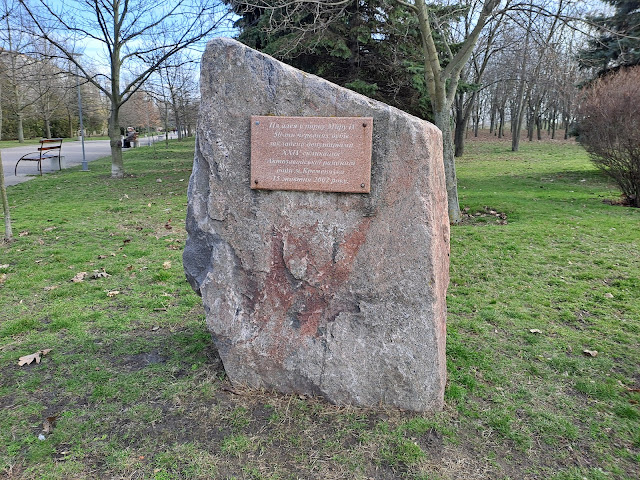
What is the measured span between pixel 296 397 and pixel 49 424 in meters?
1.68

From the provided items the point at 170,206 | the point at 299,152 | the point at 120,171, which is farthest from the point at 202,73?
the point at 120,171

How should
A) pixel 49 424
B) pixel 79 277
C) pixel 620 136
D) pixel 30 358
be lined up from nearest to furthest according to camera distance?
pixel 49 424
pixel 30 358
pixel 79 277
pixel 620 136

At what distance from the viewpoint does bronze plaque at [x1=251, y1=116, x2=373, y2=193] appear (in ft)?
9.70

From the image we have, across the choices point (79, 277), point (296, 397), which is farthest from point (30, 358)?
point (296, 397)

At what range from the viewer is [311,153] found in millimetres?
3059

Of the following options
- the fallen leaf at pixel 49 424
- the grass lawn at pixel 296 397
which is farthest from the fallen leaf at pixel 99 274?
Result: the fallen leaf at pixel 49 424

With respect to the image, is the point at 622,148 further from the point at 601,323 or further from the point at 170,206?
the point at 170,206

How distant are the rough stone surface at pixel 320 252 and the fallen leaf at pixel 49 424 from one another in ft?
3.91

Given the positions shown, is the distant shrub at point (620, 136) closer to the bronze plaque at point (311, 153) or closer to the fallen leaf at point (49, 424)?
the bronze plaque at point (311, 153)

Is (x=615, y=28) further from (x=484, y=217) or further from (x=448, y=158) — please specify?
(x=448, y=158)

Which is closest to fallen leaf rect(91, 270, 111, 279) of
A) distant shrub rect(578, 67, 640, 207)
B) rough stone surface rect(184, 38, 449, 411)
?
rough stone surface rect(184, 38, 449, 411)

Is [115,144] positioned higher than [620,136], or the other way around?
[115,144]

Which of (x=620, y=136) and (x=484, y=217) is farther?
(x=620, y=136)

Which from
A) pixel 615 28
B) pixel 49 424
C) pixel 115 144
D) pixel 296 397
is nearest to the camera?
pixel 49 424
